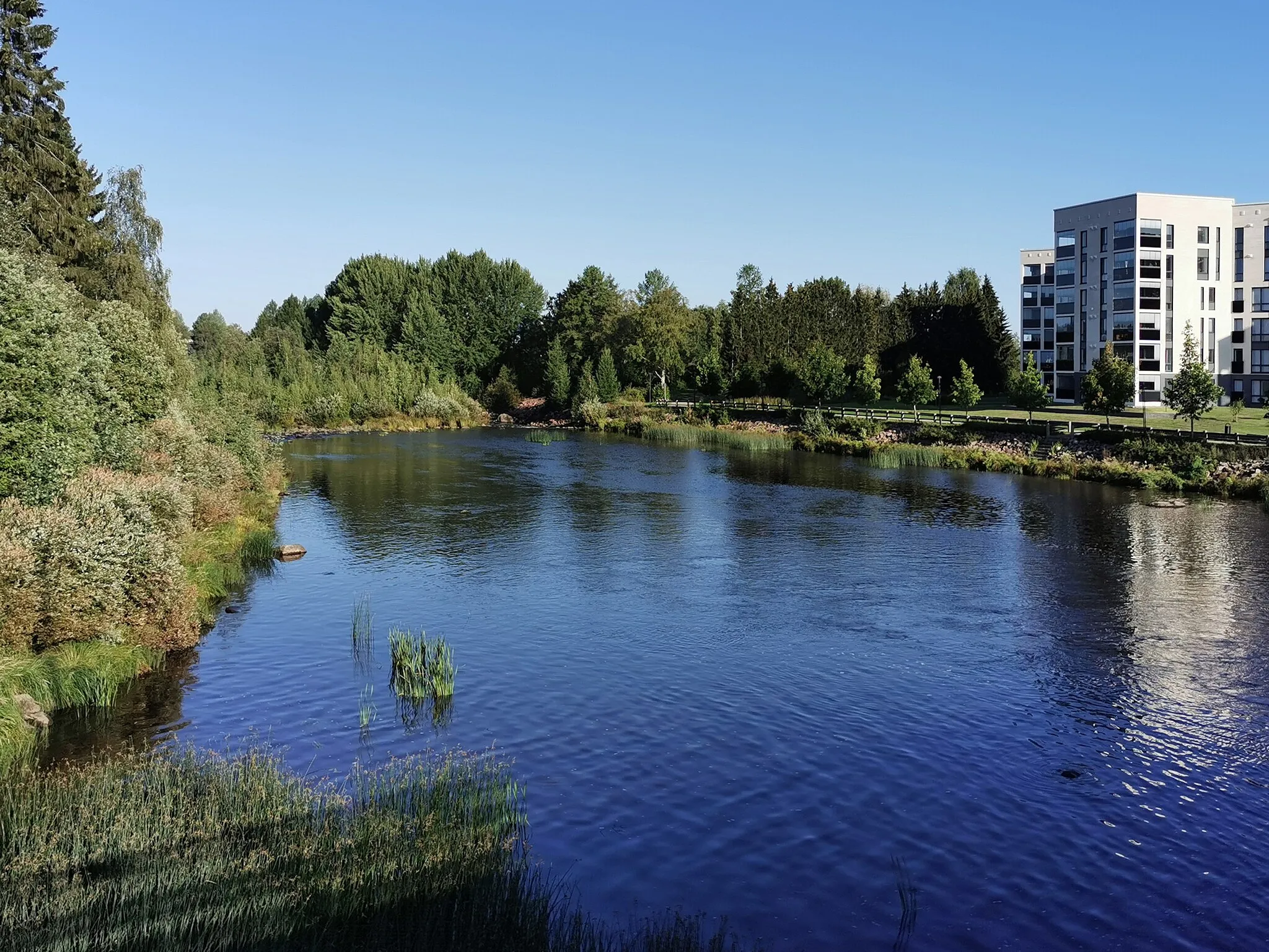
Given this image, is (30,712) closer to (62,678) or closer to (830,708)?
(62,678)

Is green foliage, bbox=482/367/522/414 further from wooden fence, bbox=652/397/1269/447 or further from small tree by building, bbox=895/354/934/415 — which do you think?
small tree by building, bbox=895/354/934/415

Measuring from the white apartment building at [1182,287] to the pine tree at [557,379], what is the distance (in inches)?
2666

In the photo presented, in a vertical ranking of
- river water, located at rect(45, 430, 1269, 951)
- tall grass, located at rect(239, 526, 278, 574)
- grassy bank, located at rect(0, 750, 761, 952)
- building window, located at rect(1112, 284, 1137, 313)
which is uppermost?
building window, located at rect(1112, 284, 1137, 313)

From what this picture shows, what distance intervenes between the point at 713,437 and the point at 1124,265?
142 feet

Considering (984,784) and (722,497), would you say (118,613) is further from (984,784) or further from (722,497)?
(722,497)

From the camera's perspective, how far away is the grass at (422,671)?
25500mm

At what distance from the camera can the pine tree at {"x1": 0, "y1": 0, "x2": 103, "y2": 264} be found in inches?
1929

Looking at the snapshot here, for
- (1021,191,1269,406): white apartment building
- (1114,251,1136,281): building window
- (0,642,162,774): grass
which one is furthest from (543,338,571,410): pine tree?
(0,642,162,774): grass

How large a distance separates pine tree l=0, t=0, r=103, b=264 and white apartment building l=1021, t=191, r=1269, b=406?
84304 mm

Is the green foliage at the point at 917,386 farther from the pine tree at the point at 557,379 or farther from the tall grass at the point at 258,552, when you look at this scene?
the tall grass at the point at 258,552

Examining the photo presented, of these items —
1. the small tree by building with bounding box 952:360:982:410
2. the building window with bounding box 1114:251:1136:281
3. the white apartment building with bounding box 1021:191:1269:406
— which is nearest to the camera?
the small tree by building with bounding box 952:360:982:410

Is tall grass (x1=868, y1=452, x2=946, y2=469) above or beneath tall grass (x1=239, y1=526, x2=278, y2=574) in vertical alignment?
above

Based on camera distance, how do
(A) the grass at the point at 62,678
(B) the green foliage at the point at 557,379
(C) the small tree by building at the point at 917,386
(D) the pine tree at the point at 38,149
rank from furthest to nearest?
(B) the green foliage at the point at 557,379, (C) the small tree by building at the point at 917,386, (D) the pine tree at the point at 38,149, (A) the grass at the point at 62,678

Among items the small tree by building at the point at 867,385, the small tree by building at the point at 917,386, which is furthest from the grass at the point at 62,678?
the small tree by building at the point at 867,385
